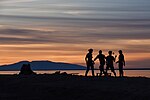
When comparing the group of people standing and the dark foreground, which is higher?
the group of people standing

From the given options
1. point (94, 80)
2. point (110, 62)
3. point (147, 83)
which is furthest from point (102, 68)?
point (147, 83)

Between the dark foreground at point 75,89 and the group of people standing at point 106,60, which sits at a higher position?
the group of people standing at point 106,60

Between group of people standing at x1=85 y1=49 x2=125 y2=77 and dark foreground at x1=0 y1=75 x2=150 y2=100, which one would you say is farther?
group of people standing at x1=85 y1=49 x2=125 y2=77

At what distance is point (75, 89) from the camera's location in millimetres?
26578

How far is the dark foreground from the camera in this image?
81.0 feet

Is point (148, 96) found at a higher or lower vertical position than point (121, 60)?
lower

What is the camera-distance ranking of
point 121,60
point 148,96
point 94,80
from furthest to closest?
point 121,60 → point 94,80 → point 148,96

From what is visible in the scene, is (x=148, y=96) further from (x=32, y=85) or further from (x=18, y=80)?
(x=18, y=80)

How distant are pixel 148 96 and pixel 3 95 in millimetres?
7726

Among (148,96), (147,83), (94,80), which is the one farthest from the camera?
(94,80)

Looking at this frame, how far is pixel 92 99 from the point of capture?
24500mm

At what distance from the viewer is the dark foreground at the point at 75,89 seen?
81.0 ft

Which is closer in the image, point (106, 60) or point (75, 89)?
point (75, 89)

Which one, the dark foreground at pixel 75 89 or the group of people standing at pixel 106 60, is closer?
the dark foreground at pixel 75 89
